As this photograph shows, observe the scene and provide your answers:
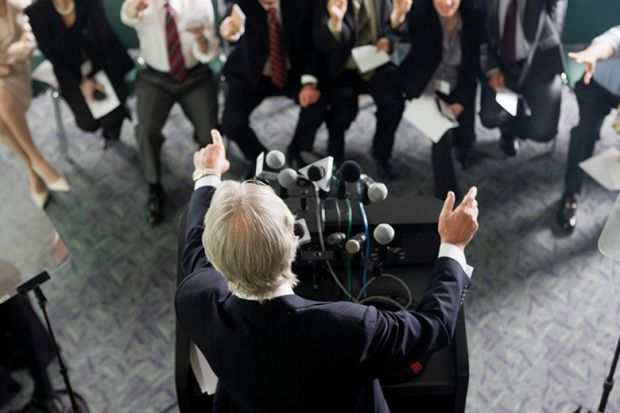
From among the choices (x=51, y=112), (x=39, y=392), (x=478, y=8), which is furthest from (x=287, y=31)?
(x=39, y=392)

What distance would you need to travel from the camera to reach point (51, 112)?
4473 mm

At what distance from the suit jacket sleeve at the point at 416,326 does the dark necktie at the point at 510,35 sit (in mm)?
1905

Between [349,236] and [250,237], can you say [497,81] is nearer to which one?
[349,236]

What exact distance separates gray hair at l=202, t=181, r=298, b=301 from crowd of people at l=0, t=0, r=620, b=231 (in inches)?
76.1

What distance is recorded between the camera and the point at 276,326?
1791mm

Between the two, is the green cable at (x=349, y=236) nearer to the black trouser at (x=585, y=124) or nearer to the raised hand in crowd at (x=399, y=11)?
the raised hand in crowd at (x=399, y=11)

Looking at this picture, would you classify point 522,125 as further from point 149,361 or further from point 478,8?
point 149,361

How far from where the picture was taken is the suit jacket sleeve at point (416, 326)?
1.83 metres

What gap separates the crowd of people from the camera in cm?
360

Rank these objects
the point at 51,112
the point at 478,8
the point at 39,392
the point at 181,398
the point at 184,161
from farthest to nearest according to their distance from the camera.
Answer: the point at 51,112, the point at 184,161, the point at 478,8, the point at 39,392, the point at 181,398

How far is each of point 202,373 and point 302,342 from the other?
57cm

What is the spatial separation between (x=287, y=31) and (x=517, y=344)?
5.86 feet

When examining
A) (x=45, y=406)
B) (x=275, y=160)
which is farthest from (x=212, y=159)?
(x=45, y=406)

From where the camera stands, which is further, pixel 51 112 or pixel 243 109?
pixel 51 112
